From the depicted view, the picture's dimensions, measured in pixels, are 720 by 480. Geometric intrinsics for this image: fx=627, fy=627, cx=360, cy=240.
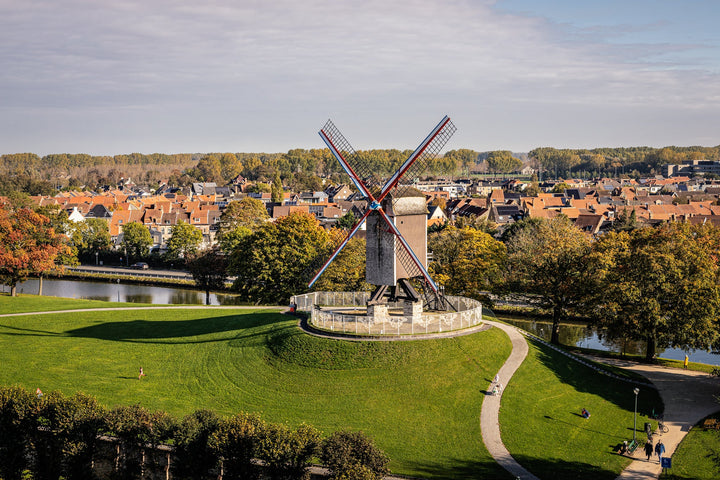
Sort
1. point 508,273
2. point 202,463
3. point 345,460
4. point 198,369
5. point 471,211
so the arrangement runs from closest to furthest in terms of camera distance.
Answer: point 345,460 → point 202,463 → point 198,369 → point 508,273 → point 471,211

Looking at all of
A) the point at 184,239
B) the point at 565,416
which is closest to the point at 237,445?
the point at 565,416

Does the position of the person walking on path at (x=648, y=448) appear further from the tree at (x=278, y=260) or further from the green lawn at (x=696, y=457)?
the tree at (x=278, y=260)

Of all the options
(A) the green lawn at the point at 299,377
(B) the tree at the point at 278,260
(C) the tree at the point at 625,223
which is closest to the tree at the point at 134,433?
(A) the green lawn at the point at 299,377

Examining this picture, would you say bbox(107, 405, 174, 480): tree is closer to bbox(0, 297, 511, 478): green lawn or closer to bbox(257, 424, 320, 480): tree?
bbox(0, 297, 511, 478): green lawn

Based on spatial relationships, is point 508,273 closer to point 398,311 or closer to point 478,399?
point 398,311

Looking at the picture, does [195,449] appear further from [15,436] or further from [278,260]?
[278,260]

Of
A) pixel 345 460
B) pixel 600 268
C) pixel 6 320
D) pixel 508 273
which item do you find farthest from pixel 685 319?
pixel 6 320
